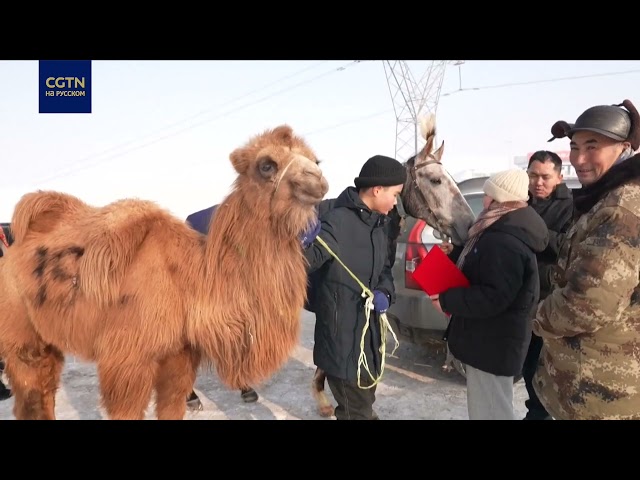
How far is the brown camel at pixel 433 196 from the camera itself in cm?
364

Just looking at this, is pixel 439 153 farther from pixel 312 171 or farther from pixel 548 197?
pixel 312 171

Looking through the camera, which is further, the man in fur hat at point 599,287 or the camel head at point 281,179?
the camel head at point 281,179

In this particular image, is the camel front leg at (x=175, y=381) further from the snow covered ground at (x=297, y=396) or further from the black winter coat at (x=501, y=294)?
the black winter coat at (x=501, y=294)

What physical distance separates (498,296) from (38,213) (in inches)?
131

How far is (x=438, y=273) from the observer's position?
2.77 meters

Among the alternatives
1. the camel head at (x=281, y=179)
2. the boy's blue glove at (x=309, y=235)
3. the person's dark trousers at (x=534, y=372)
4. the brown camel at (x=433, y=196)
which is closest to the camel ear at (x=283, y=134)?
the camel head at (x=281, y=179)

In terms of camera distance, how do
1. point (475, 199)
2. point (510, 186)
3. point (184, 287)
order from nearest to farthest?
point (184, 287) → point (510, 186) → point (475, 199)

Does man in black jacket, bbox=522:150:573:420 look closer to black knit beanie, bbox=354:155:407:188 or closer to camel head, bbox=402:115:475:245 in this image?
camel head, bbox=402:115:475:245

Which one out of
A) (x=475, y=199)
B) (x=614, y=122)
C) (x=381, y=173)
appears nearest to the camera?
(x=614, y=122)

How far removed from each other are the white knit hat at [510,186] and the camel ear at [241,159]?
166 centimetres

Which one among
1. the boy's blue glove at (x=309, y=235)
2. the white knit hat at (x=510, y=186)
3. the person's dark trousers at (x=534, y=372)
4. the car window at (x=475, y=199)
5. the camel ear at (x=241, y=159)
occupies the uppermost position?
the camel ear at (x=241, y=159)

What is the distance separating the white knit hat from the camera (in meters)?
2.76

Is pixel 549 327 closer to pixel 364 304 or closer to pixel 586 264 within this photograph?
pixel 586 264

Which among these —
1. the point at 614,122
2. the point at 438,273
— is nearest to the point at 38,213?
the point at 438,273
